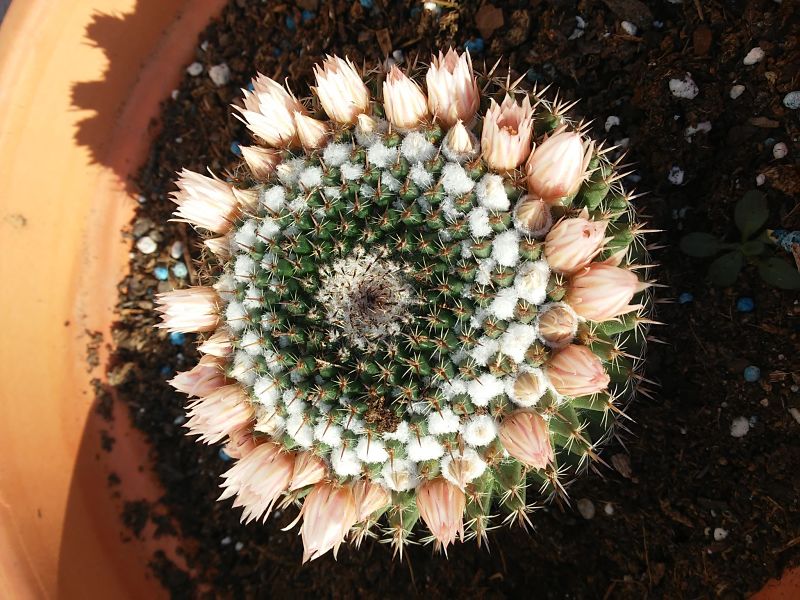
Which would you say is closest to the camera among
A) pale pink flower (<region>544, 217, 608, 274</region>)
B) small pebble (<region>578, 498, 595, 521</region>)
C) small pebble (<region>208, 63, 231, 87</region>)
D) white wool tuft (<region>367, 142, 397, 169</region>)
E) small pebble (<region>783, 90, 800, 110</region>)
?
pale pink flower (<region>544, 217, 608, 274</region>)

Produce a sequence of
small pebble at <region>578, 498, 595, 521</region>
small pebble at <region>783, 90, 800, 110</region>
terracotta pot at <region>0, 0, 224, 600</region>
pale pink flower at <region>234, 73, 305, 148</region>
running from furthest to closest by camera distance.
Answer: terracotta pot at <region>0, 0, 224, 600</region> < small pebble at <region>578, 498, 595, 521</region> < small pebble at <region>783, 90, 800, 110</region> < pale pink flower at <region>234, 73, 305, 148</region>

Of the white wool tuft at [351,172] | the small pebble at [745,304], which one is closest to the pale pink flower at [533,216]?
the white wool tuft at [351,172]

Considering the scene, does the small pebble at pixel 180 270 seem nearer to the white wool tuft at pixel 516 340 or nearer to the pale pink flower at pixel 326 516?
the pale pink flower at pixel 326 516

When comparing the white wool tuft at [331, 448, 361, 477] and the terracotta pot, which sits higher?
the terracotta pot

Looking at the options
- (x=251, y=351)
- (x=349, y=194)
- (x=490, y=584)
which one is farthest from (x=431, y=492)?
(x=490, y=584)

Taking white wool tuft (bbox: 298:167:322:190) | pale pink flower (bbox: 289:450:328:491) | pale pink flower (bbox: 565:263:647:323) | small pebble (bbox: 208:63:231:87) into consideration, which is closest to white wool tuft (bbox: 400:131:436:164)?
white wool tuft (bbox: 298:167:322:190)

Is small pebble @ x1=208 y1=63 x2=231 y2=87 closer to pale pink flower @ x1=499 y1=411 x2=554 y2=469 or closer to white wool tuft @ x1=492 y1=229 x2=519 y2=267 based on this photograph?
white wool tuft @ x1=492 y1=229 x2=519 y2=267
